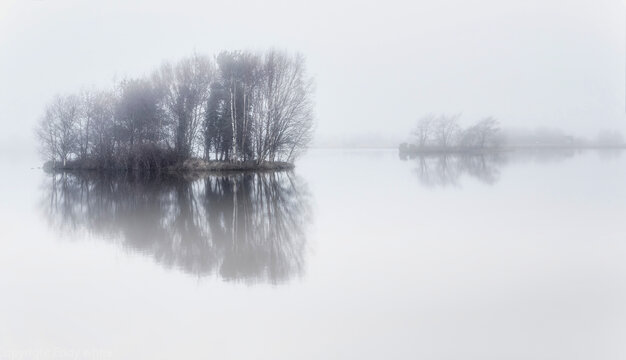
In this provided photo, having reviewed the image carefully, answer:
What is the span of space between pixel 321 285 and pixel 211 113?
114ft

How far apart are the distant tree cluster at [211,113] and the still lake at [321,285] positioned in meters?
26.5

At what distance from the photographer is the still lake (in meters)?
5.00

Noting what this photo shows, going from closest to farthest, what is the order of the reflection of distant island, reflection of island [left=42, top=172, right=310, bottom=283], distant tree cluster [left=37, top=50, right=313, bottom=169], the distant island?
1. reflection of island [left=42, top=172, right=310, bottom=283]
2. the reflection of distant island
3. distant tree cluster [left=37, top=50, right=313, bottom=169]
4. the distant island

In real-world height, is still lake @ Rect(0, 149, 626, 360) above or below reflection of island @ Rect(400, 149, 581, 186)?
below

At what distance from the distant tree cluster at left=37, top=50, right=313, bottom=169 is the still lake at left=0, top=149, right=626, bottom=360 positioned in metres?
26.5

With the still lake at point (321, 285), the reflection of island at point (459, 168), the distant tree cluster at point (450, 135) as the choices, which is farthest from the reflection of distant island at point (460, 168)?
the distant tree cluster at point (450, 135)

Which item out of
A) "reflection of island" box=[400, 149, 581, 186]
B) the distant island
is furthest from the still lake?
the distant island

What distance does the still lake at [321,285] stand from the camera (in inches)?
197

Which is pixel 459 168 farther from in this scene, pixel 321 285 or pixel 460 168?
pixel 321 285

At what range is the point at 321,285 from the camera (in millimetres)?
6809

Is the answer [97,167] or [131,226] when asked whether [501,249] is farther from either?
[97,167]

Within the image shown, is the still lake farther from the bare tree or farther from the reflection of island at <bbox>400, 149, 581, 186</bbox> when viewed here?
the bare tree

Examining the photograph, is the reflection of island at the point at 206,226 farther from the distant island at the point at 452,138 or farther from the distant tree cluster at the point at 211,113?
the distant island at the point at 452,138

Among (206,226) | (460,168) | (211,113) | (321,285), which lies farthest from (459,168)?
(321,285)
